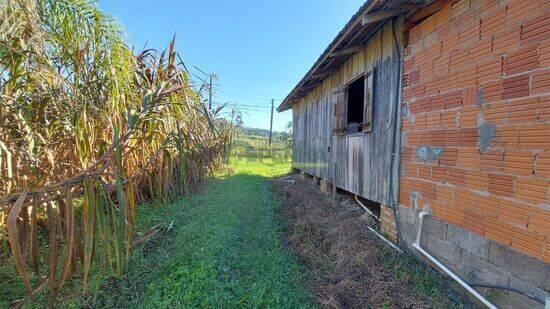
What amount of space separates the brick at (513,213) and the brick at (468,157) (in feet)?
1.26

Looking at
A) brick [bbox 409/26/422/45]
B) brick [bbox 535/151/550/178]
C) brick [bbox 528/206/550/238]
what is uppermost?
brick [bbox 409/26/422/45]

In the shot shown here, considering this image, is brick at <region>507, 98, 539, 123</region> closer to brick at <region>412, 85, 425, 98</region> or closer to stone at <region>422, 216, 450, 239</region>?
brick at <region>412, 85, 425, 98</region>

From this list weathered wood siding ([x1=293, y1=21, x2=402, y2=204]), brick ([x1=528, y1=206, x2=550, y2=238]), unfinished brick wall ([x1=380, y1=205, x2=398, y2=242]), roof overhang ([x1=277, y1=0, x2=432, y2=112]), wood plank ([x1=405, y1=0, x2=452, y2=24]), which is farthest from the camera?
weathered wood siding ([x1=293, y1=21, x2=402, y2=204])

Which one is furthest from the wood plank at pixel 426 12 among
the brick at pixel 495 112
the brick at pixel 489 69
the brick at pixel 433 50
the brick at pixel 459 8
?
the brick at pixel 495 112

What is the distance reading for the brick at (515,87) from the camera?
203 cm

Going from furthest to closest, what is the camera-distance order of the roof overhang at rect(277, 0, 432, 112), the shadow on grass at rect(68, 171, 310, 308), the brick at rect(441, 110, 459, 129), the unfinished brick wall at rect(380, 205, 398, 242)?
the unfinished brick wall at rect(380, 205, 398, 242) → the roof overhang at rect(277, 0, 432, 112) → the brick at rect(441, 110, 459, 129) → the shadow on grass at rect(68, 171, 310, 308)

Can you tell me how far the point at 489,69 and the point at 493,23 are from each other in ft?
1.15

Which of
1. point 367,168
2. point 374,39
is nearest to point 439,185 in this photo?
point 367,168

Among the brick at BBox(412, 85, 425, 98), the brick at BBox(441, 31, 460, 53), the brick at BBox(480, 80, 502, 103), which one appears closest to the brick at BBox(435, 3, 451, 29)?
the brick at BBox(441, 31, 460, 53)

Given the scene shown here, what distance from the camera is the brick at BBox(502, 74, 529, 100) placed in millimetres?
2027

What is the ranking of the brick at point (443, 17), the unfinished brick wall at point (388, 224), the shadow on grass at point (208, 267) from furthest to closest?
the unfinished brick wall at point (388, 224)
the brick at point (443, 17)
the shadow on grass at point (208, 267)

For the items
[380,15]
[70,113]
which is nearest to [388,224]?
[380,15]

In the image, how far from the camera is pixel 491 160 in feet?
7.48

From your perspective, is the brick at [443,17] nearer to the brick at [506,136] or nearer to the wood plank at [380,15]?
the wood plank at [380,15]
